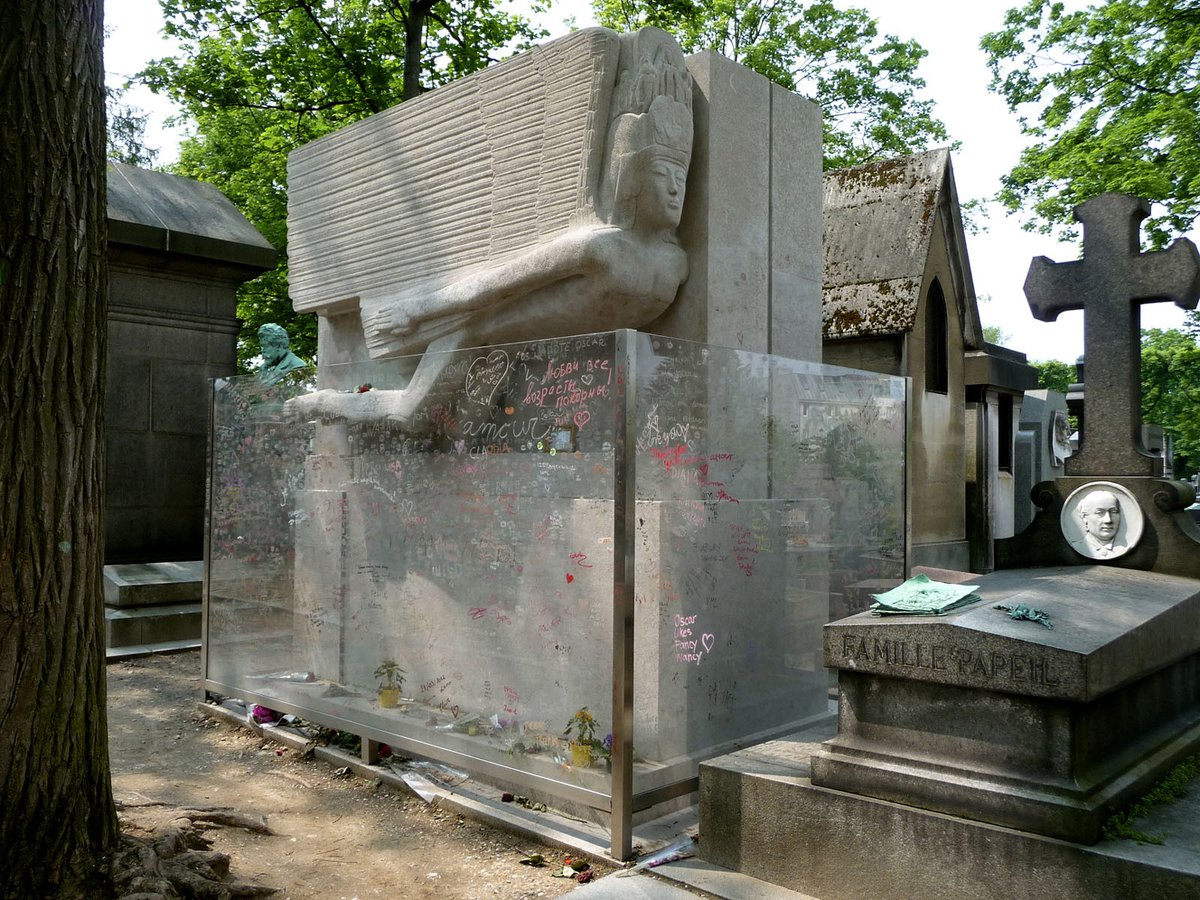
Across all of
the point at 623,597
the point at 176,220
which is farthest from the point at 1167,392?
the point at 623,597

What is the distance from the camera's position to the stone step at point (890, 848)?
3.07 m

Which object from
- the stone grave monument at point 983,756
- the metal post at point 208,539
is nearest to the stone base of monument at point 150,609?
the metal post at point 208,539

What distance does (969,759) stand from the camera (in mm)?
3447

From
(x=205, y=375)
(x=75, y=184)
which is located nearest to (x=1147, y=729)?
(x=75, y=184)

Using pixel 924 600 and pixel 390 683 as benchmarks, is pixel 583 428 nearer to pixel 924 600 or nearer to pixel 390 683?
pixel 924 600

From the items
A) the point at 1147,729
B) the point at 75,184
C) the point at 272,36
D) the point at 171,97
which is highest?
the point at 272,36

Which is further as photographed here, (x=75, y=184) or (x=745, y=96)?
(x=745, y=96)

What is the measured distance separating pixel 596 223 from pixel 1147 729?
11.4 feet

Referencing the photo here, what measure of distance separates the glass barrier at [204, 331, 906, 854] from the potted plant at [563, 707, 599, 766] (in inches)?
0.4

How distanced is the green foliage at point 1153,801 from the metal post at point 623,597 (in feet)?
5.89

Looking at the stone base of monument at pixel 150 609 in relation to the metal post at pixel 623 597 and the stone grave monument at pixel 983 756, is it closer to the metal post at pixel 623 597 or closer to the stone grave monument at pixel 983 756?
the metal post at pixel 623 597

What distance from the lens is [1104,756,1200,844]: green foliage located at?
321 cm

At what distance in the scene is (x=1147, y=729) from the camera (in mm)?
3996

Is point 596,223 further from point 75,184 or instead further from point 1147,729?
point 1147,729
